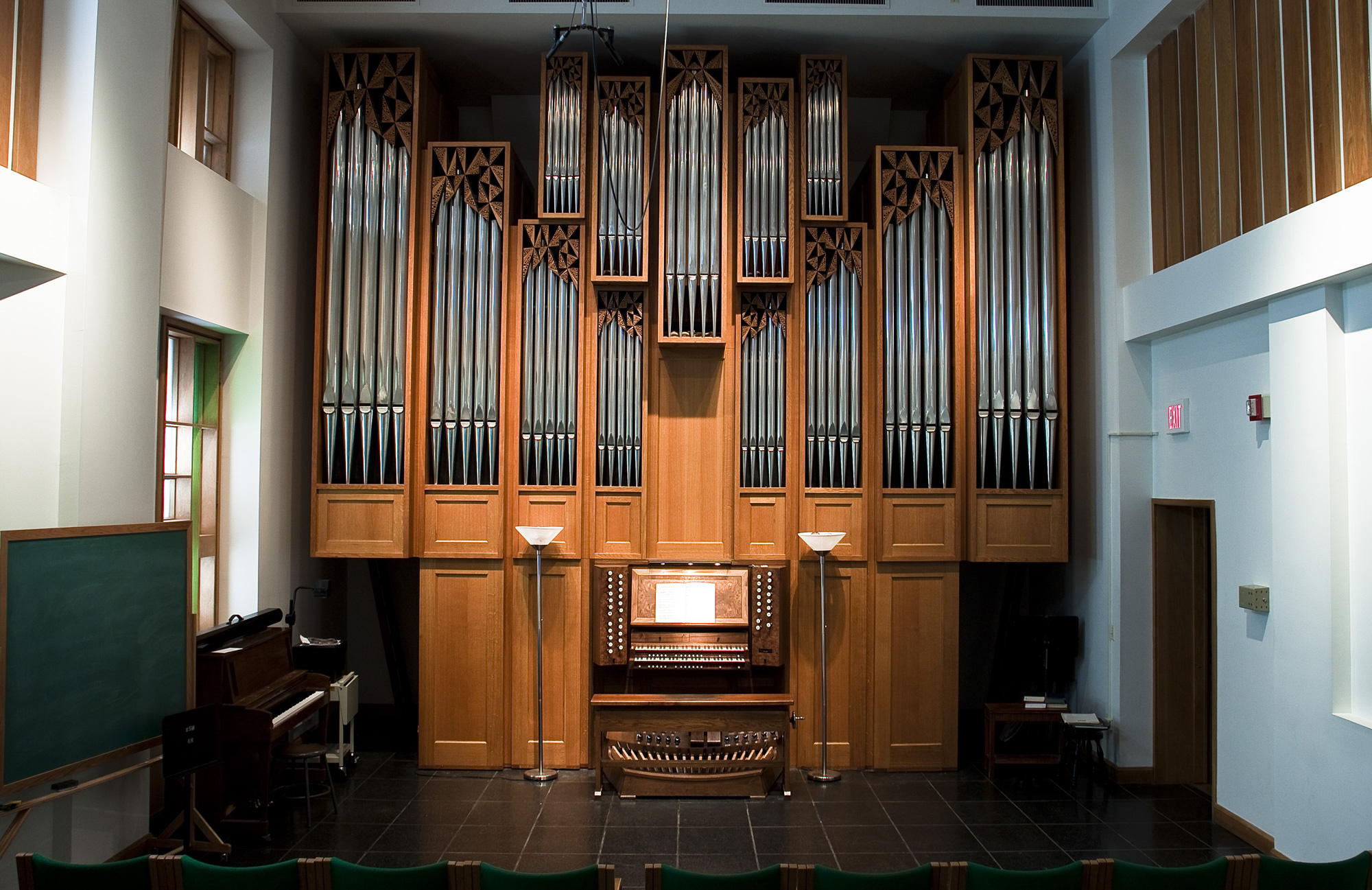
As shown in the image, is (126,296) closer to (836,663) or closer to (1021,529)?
(836,663)

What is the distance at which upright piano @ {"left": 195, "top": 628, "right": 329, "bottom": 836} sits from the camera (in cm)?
477

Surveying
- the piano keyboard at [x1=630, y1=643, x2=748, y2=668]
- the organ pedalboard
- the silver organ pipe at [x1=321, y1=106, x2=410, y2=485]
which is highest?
the silver organ pipe at [x1=321, y1=106, x2=410, y2=485]

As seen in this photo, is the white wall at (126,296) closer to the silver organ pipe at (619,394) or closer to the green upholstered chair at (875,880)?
the silver organ pipe at (619,394)

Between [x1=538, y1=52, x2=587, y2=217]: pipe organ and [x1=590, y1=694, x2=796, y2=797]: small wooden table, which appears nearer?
[x1=590, y1=694, x2=796, y2=797]: small wooden table

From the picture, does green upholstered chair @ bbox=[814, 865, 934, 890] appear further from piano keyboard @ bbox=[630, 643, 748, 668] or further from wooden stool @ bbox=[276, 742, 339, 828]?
wooden stool @ bbox=[276, 742, 339, 828]

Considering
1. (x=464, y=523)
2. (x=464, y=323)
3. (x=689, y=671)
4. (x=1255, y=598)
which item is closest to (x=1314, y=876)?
(x=1255, y=598)

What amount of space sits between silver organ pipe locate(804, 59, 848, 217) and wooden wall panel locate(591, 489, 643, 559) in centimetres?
253

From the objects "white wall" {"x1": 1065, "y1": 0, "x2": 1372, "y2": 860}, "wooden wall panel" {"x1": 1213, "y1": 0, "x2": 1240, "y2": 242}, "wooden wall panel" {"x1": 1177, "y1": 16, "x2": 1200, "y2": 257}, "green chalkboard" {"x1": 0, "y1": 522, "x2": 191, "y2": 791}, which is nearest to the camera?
"green chalkboard" {"x1": 0, "y1": 522, "x2": 191, "y2": 791}

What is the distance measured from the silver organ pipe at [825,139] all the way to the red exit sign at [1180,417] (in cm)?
269

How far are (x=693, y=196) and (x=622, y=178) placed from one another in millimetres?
550

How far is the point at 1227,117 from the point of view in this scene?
525 centimetres

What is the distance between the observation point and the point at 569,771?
20.6 feet

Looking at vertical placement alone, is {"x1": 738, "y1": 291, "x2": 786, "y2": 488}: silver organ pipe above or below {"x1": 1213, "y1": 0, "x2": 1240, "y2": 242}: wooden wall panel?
below

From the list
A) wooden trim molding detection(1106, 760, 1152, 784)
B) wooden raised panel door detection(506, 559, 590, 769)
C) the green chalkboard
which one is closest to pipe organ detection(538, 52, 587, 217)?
wooden raised panel door detection(506, 559, 590, 769)
